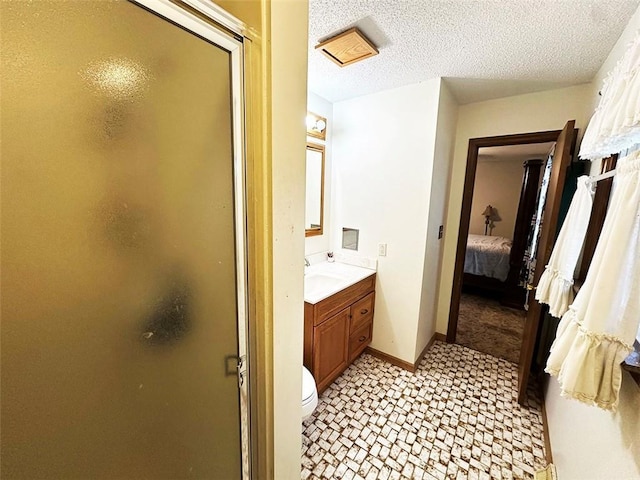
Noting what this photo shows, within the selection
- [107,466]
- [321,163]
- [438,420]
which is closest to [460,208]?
[321,163]

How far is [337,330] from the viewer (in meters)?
1.99

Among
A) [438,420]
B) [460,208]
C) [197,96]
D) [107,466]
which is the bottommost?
[438,420]

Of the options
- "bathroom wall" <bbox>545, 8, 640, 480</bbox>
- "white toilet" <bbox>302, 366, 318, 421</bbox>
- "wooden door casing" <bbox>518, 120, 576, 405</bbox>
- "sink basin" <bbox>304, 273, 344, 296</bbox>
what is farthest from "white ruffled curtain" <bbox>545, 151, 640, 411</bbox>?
"sink basin" <bbox>304, 273, 344, 296</bbox>

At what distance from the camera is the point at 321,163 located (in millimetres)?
2430

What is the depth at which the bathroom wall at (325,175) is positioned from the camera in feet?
7.55

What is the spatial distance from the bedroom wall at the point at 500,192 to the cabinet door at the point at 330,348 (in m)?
4.38

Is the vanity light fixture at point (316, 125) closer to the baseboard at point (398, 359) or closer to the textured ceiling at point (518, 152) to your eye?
the baseboard at point (398, 359)

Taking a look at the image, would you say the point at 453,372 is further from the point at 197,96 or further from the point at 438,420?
the point at 197,96

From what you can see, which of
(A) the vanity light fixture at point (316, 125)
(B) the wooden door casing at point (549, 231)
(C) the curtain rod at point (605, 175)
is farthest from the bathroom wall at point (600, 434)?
(A) the vanity light fixture at point (316, 125)

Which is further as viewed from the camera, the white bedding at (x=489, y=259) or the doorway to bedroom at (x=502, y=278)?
the white bedding at (x=489, y=259)

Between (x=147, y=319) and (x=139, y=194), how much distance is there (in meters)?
0.30

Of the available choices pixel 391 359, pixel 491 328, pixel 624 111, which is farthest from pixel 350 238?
pixel 491 328

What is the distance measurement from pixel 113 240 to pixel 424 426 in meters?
2.07

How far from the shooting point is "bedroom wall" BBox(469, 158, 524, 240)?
506cm
